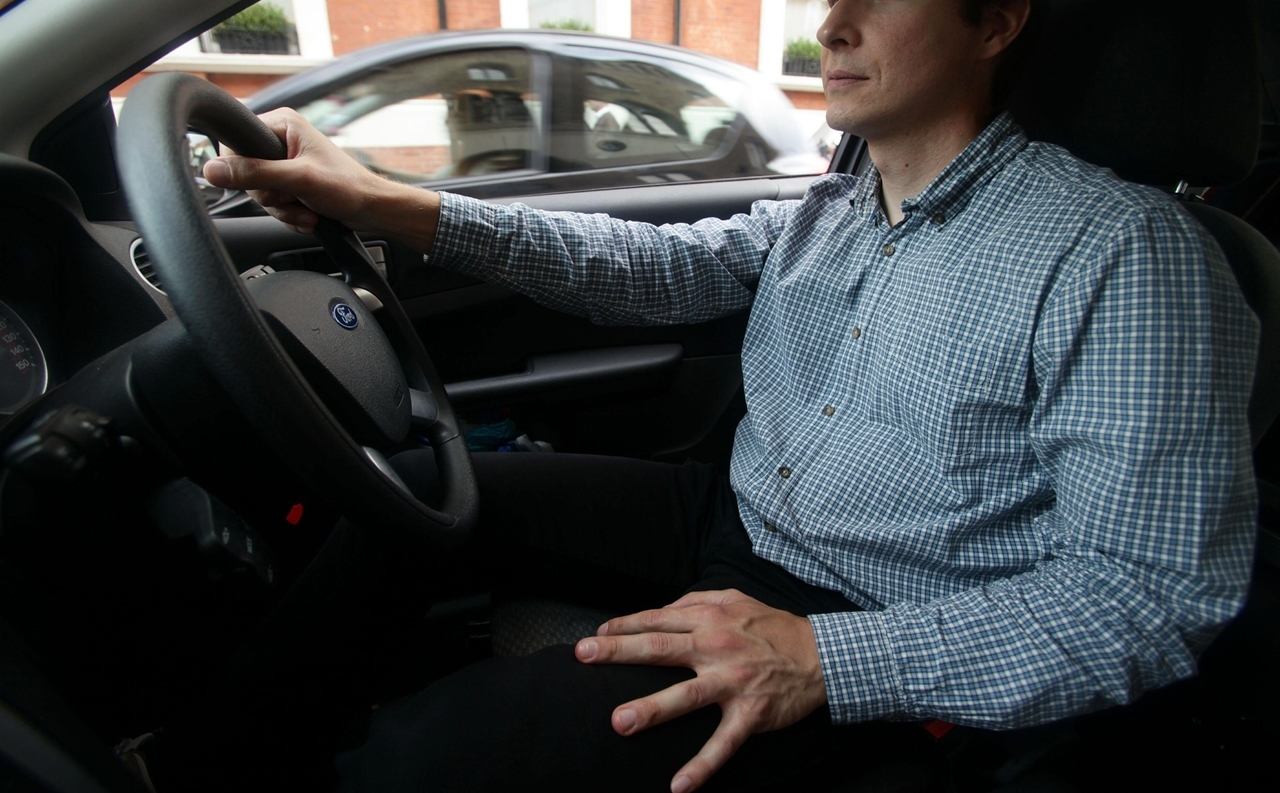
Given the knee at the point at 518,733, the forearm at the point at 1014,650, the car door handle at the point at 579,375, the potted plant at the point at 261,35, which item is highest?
the potted plant at the point at 261,35

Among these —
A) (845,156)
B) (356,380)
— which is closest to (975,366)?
(356,380)

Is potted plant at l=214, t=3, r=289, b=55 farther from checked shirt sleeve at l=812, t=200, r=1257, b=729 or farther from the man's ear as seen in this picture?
checked shirt sleeve at l=812, t=200, r=1257, b=729

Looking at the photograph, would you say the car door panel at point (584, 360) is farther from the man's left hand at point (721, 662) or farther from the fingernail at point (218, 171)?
the man's left hand at point (721, 662)

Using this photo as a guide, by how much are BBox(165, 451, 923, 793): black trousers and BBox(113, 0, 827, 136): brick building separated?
1.17 m

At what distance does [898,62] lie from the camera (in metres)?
1.02

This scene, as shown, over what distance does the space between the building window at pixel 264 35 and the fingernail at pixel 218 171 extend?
0.99 meters

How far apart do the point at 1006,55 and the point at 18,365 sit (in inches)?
54.2

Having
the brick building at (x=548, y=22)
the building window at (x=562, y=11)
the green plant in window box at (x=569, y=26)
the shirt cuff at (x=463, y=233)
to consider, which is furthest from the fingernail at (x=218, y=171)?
the building window at (x=562, y=11)

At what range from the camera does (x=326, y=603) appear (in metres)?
0.97

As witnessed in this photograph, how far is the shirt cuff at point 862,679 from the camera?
0.83m

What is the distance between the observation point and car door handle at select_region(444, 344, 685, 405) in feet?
5.31

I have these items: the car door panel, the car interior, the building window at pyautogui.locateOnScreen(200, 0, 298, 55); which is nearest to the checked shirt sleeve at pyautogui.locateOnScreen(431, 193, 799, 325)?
the car interior

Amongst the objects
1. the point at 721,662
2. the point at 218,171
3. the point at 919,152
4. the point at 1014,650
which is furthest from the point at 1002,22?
the point at 218,171

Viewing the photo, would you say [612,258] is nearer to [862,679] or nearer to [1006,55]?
[1006,55]
